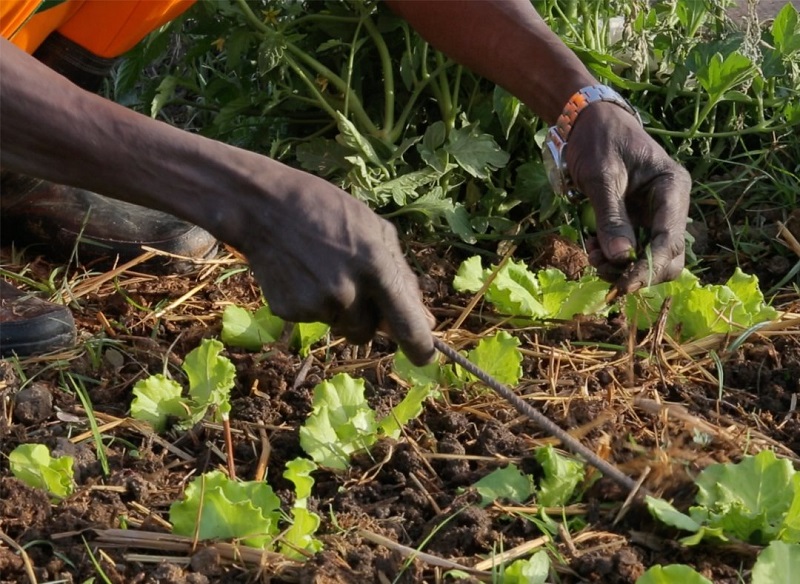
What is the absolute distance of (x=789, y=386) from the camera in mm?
2102

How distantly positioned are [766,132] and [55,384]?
6.32ft

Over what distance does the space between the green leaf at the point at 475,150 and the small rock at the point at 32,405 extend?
3.60ft

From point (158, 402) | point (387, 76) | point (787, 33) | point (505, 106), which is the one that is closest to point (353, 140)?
point (387, 76)

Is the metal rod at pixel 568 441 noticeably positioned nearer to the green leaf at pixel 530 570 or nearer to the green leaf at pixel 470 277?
the green leaf at pixel 530 570

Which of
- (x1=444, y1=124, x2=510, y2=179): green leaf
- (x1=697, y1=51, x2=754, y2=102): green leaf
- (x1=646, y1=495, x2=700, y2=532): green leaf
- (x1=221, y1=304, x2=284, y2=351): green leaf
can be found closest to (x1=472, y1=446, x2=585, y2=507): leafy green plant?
(x1=646, y1=495, x2=700, y2=532): green leaf

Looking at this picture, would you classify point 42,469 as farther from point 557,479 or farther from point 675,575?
point 675,575

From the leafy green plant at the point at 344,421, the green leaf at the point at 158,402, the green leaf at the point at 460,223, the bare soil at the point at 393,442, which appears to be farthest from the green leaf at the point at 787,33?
the green leaf at the point at 158,402

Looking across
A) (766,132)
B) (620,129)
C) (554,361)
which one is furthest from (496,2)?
(766,132)

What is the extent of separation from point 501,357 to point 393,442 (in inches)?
11.8

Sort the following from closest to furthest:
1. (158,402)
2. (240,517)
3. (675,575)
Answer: (675,575), (240,517), (158,402)

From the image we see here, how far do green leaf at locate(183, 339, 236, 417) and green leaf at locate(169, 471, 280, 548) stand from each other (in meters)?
0.31

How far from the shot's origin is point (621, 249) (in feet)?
6.37

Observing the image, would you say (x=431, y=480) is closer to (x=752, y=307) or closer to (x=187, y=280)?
(x=752, y=307)

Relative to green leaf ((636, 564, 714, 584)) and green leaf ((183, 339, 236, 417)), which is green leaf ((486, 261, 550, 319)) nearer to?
green leaf ((183, 339, 236, 417))
